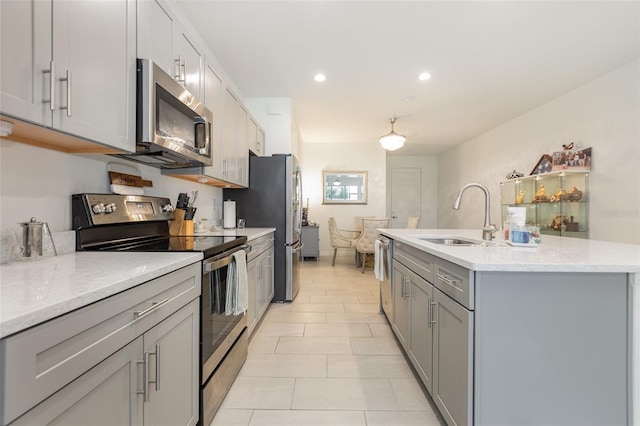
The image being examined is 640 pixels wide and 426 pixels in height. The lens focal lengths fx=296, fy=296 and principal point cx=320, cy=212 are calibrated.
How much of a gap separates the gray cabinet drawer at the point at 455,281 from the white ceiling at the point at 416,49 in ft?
6.83

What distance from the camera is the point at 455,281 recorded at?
1.31 meters

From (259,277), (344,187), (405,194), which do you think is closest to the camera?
(259,277)

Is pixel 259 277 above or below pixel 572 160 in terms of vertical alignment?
below

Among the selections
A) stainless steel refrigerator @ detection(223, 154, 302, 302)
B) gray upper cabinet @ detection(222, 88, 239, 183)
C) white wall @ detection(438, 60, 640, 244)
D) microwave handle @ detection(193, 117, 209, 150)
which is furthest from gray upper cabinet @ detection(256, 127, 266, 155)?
white wall @ detection(438, 60, 640, 244)

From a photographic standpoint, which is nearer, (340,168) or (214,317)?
(214,317)

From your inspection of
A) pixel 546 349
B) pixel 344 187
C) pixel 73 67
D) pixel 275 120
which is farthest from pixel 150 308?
pixel 344 187

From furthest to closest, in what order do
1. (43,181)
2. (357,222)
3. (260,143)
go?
(357,222), (260,143), (43,181)

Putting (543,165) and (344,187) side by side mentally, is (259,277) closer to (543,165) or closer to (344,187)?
(543,165)

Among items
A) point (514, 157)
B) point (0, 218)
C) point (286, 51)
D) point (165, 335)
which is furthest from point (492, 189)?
point (0, 218)

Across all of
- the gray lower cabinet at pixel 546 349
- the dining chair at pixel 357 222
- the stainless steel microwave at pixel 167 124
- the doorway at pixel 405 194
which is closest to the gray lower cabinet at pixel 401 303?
the gray lower cabinet at pixel 546 349

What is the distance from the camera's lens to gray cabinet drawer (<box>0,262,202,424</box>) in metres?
0.55

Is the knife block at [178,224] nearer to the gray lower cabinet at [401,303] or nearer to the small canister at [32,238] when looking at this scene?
the small canister at [32,238]

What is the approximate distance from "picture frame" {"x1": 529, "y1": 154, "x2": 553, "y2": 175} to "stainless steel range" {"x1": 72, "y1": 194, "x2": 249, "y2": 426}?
4.39 meters

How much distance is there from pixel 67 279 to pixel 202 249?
591 millimetres
